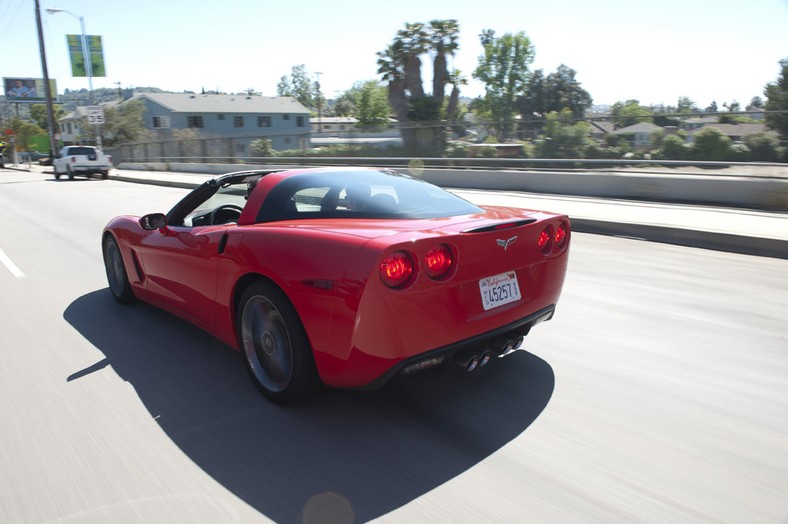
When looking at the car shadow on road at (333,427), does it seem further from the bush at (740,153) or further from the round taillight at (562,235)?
the bush at (740,153)

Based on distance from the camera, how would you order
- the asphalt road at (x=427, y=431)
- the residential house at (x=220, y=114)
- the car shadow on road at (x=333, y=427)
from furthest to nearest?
1. the residential house at (x=220, y=114)
2. the car shadow on road at (x=333, y=427)
3. the asphalt road at (x=427, y=431)

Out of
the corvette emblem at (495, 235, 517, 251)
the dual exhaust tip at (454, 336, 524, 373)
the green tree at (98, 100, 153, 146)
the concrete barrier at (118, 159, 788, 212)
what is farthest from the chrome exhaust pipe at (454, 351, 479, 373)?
the green tree at (98, 100, 153, 146)

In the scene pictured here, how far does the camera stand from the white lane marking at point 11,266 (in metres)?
7.53

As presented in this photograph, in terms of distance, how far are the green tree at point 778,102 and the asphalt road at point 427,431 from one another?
23.0 ft

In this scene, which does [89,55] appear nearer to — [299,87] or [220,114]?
[220,114]

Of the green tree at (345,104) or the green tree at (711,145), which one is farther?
the green tree at (345,104)

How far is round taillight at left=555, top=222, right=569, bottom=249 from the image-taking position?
382cm

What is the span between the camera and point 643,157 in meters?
12.7

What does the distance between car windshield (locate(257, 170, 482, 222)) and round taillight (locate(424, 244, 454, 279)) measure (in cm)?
51

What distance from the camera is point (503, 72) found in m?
84.5

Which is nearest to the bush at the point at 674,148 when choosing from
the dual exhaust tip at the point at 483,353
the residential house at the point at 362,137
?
the residential house at the point at 362,137

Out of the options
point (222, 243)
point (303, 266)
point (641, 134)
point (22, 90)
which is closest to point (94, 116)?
point (641, 134)

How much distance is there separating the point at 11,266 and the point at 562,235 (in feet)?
24.2

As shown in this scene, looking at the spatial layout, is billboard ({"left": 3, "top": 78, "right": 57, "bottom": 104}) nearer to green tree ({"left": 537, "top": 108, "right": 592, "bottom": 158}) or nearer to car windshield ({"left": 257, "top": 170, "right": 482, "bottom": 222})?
green tree ({"left": 537, "top": 108, "right": 592, "bottom": 158})
